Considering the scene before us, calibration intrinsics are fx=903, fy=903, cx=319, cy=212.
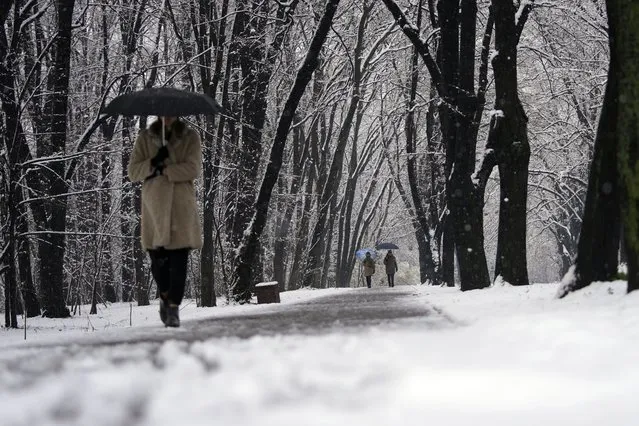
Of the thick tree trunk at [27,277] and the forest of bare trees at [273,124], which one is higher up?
the forest of bare trees at [273,124]

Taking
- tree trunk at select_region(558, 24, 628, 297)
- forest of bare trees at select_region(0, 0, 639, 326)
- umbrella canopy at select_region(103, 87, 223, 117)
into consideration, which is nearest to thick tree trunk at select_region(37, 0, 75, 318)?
forest of bare trees at select_region(0, 0, 639, 326)

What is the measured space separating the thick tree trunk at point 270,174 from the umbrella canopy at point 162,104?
8094 millimetres

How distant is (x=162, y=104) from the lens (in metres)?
8.98

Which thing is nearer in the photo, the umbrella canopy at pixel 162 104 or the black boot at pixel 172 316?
the black boot at pixel 172 316

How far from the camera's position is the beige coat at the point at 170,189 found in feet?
27.4

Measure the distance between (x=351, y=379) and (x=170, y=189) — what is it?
15.2 ft

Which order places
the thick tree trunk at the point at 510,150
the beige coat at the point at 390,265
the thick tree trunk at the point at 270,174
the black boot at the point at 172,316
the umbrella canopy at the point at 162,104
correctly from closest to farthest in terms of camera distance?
the black boot at the point at 172,316 < the umbrella canopy at the point at 162,104 < the thick tree trunk at the point at 510,150 < the thick tree trunk at the point at 270,174 < the beige coat at the point at 390,265

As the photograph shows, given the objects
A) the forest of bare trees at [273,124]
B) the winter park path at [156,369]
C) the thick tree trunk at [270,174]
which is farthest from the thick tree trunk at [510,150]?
the winter park path at [156,369]

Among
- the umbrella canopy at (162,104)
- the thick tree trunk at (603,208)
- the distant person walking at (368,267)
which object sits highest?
the umbrella canopy at (162,104)

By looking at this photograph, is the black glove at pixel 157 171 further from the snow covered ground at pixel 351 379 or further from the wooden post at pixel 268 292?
the wooden post at pixel 268 292

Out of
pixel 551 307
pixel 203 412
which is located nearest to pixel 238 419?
pixel 203 412

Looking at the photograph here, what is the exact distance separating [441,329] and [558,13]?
78.7ft

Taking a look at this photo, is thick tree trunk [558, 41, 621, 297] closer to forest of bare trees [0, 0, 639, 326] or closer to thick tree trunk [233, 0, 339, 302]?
forest of bare trees [0, 0, 639, 326]

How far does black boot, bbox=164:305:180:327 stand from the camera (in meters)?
8.47
